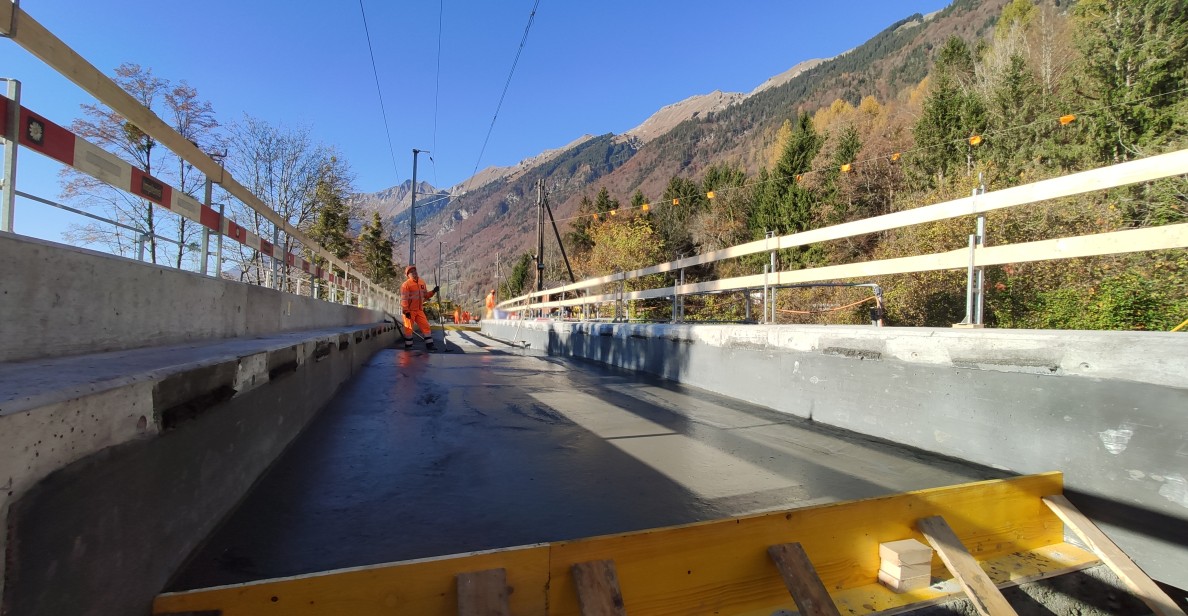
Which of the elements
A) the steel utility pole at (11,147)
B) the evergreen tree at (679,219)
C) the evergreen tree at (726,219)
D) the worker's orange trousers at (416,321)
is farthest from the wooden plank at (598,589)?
the evergreen tree at (679,219)

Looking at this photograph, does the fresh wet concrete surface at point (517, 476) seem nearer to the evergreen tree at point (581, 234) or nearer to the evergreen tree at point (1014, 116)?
the evergreen tree at point (1014, 116)

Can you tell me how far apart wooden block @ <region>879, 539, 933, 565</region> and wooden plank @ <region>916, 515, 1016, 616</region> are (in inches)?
2.3

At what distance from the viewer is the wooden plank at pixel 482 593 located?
1620mm

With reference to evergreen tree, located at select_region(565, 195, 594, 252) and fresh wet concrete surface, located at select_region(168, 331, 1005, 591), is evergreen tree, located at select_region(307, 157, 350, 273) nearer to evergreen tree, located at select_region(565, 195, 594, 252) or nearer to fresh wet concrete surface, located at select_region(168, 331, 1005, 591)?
fresh wet concrete surface, located at select_region(168, 331, 1005, 591)

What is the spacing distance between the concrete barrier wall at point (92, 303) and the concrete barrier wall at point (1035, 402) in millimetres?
4729

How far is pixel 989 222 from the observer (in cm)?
1126

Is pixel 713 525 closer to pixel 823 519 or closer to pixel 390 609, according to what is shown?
pixel 823 519

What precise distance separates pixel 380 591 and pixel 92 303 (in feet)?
7.69

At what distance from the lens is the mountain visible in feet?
218

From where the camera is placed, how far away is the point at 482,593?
167 cm

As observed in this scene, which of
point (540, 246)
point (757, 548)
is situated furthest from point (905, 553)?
point (540, 246)

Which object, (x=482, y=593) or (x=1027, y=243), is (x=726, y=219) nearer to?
(x=1027, y=243)

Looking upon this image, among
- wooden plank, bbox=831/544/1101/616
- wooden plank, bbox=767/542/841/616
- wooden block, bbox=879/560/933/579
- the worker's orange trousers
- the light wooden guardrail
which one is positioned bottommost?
wooden plank, bbox=831/544/1101/616

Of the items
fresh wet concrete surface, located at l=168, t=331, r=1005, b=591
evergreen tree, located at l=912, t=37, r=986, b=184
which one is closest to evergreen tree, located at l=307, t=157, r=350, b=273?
fresh wet concrete surface, located at l=168, t=331, r=1005, b=591
